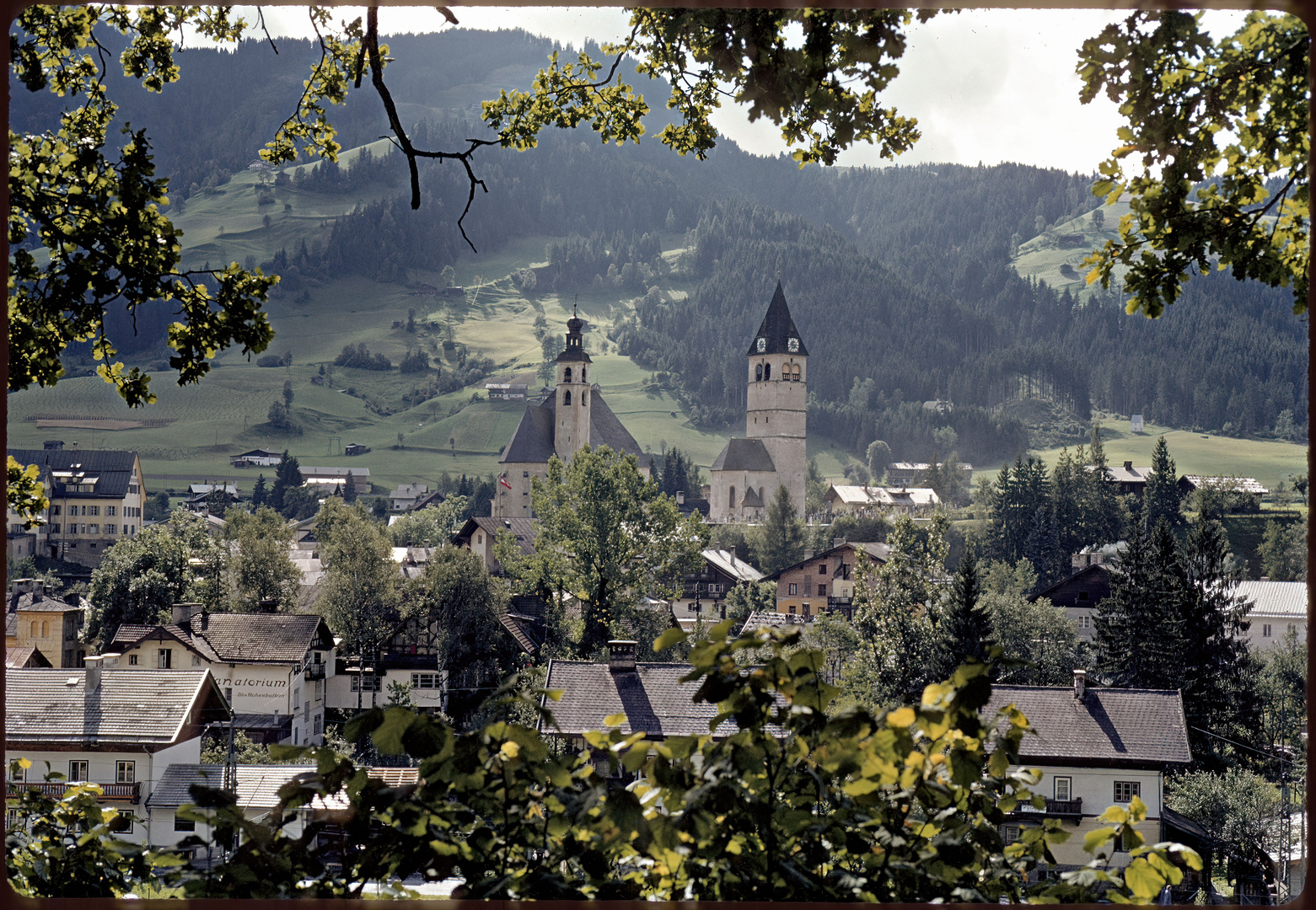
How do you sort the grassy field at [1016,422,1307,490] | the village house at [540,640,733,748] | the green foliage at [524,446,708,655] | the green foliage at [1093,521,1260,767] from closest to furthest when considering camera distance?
the village house at [540,640,733,748] → the green foliage at [1093,521,1260,767] → the green foliage at [524,446,708,655] → the grassy field at [1016,422,1307,490]

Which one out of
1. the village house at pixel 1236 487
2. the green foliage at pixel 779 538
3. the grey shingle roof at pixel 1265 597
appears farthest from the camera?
the green foliage at pixel 779 538

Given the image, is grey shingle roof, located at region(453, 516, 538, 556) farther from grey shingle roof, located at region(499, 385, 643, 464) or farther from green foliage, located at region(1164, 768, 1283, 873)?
green foliage, located at region(1164, 768, 1283, 873)

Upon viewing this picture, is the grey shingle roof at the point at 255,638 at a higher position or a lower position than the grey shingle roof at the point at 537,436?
lower

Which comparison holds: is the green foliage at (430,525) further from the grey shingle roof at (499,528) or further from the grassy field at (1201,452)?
the grassy field at (1201,452)

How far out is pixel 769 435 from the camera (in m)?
78.4

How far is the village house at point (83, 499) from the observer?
5.06m

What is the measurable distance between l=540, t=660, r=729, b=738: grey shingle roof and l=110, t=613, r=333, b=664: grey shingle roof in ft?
18.7

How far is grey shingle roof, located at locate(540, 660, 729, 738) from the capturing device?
136 inches

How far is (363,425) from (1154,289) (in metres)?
78.8

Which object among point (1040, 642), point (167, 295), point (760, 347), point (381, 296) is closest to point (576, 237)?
point (381, 296)

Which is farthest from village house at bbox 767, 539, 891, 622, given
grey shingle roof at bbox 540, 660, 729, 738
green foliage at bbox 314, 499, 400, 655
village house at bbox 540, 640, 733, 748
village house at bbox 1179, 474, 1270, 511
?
grey shingle roof at bbox 540, 660, 729, 738

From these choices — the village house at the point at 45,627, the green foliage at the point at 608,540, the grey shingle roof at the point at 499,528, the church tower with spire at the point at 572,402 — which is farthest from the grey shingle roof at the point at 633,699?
the church tower with spire at the point at 572,402

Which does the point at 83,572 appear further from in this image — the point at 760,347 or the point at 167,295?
the point at 760,347

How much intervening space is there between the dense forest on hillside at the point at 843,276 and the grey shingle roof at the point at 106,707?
6953cm
